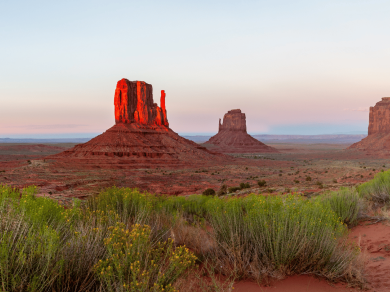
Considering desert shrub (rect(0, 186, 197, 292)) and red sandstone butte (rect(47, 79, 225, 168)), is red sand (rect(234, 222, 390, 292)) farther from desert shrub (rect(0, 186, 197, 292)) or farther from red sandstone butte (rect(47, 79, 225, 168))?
red sandstone butte (rect(47, 79, 225, 168))

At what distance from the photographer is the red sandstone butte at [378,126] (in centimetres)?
9274

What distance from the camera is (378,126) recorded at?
99.1 metres

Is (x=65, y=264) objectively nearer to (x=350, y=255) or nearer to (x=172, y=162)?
(x=350, y=255)

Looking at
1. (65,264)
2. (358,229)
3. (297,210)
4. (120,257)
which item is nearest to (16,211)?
(65,264)

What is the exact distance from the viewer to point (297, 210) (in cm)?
480

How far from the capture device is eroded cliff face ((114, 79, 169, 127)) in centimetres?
6844

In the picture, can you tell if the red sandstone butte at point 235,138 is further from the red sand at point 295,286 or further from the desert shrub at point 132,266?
the desert shrub at point 132,266

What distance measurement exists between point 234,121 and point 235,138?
48.0 ft

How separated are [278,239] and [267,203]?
1.06m

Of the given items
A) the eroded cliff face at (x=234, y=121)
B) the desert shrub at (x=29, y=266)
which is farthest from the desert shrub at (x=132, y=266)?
the eroded cliff face at (x=234, y=121)

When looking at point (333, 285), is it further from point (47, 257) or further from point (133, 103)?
point (133, 103)

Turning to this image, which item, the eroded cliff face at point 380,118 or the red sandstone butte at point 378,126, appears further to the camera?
the eroded cliff face at point 380,118

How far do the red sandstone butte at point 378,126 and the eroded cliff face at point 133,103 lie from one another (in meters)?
79.6

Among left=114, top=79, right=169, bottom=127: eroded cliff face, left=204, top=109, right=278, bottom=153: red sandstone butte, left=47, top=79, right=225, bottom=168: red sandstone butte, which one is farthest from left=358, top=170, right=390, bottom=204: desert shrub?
left=204, top=109, right=278, bottom=153: red sandstone butte
